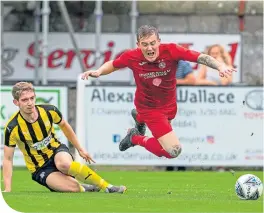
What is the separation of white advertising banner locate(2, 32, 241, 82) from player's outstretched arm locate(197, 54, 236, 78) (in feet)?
29.9

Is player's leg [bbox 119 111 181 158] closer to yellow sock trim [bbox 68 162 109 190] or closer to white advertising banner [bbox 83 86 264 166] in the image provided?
yellow sock trim [bbox 68 162 109 190]

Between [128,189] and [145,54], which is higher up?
[145,54]

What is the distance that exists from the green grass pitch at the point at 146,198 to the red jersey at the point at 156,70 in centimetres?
119

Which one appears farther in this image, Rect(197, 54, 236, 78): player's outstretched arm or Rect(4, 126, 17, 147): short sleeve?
Rect(4, 126, 17, 147): short sleeve

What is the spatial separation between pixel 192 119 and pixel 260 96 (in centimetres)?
122

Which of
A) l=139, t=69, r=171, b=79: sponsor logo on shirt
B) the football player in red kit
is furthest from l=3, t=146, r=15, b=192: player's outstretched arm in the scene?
l=139, t=69, r=171, b=79: sponsor logo on shirt

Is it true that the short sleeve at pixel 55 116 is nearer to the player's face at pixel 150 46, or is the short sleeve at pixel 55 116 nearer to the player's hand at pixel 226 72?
the player's face at pixel 150 46

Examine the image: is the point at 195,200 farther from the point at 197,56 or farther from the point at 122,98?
the point at 122,98

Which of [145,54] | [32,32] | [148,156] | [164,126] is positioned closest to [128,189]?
[164,126]

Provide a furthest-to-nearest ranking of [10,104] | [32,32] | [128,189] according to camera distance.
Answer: [32,32]
[10,104]
[128,189]

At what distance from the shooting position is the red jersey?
13188 millimetres

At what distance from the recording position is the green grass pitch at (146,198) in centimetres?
1088

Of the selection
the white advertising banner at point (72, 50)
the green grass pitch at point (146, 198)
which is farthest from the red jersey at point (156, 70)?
the white advertising banner at point (72, 50)

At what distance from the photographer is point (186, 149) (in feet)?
60.2
